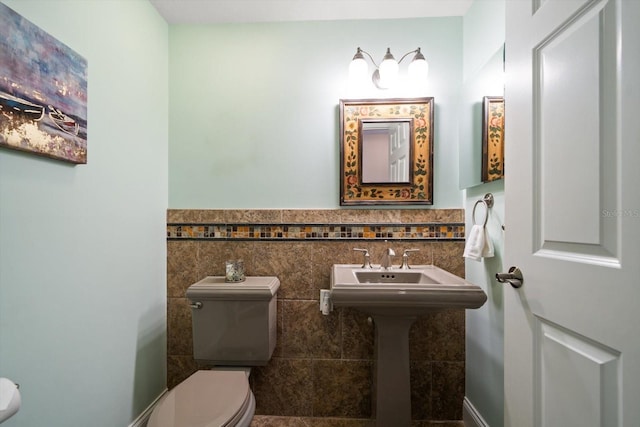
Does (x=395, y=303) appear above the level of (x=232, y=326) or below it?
above

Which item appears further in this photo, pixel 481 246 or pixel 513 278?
pixel 481 246

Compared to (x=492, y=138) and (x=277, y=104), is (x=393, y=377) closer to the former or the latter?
(x=492, y=138)

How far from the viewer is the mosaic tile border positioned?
1585 mm

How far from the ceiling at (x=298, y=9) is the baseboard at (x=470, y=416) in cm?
216

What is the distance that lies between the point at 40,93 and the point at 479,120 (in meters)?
1.71

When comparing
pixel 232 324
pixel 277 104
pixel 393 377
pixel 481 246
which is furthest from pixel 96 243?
pixel 481 246

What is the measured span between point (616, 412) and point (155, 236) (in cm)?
183

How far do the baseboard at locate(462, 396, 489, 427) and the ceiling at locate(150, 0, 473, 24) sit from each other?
85.1 inches

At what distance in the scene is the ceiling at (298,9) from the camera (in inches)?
58.9

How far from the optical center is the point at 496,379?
1266 millimetres

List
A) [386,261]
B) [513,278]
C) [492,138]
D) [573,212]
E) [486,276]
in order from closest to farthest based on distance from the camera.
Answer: [573,212] < [513,278] < [492,138] < [486,276] < [386,261]

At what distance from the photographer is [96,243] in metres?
1.14

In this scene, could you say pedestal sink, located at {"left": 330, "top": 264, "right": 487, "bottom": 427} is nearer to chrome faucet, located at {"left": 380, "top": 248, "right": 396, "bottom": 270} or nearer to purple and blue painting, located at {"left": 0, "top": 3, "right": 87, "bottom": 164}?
chrome faucet, located at {"left": 380, "top": 248, "right": 396, "bottom": 270}

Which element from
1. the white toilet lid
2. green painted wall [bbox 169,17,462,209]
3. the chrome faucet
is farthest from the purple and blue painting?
the chrome faucet
